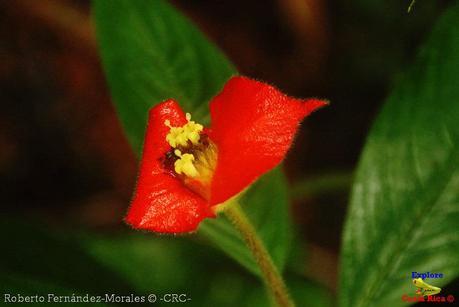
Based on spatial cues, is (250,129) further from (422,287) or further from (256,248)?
(422,287)

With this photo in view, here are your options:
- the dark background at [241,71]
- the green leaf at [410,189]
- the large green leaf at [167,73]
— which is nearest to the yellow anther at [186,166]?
the large green leaf at [167,73]

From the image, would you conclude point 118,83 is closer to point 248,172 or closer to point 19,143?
point 248,172

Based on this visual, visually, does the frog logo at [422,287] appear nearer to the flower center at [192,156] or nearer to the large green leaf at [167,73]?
the large green leaf at [167,73]

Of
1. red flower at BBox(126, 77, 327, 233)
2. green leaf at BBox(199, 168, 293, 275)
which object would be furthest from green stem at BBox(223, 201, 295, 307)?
green leaf at BBox(199, 168, 293, 275)

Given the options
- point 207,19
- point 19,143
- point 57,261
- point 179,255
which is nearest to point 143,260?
point 179,255

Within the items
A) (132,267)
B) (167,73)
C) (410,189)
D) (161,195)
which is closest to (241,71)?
(132,267)
